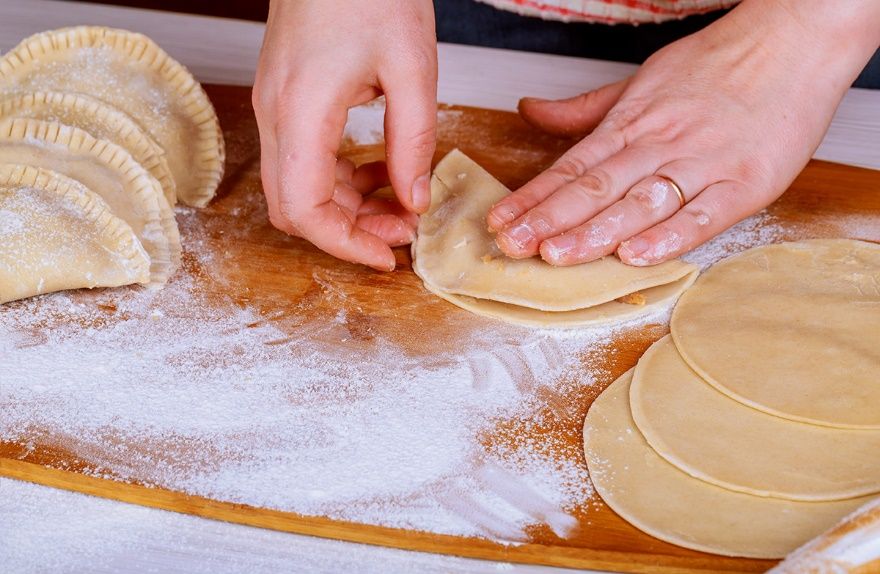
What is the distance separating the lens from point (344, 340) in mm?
1814

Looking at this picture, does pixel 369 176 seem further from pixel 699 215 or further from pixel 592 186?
Answer: pixel 699 215

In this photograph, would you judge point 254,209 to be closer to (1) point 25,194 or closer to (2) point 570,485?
(1) point 25,194

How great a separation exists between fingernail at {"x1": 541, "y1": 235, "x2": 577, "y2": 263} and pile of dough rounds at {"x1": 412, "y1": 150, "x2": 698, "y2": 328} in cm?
5

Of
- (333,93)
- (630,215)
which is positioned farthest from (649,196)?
(333,93)

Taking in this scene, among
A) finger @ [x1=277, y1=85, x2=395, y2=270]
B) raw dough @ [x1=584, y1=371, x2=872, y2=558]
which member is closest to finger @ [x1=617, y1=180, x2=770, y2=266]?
raw dough @ [x1=584, y1=371, x2=872, y2=558]

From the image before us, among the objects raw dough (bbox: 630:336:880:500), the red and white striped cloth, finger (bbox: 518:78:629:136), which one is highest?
the red and white striped cloth

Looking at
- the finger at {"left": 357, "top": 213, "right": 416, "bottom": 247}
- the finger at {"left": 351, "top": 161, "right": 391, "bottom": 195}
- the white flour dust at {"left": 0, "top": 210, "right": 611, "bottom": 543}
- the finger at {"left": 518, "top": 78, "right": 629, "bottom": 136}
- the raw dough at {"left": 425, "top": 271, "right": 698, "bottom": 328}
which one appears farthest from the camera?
the finger at {"left": 518, "top": 78, "right": 629, "bottom": 136}

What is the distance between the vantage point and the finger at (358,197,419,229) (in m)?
2.11

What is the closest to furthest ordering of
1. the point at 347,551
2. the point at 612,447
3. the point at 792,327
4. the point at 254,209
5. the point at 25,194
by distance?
the point at 347,551 → the point at 612,447 → the point at 792,327 → the point at 25,194 → the point at 254,209

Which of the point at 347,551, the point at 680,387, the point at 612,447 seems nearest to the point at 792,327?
the point at 680,387

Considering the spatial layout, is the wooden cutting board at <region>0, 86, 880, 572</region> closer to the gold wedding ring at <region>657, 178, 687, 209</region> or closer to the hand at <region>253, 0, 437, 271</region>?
the hand at <region>253, 0, 437, 271</region>

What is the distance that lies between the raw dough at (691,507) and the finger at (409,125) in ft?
2.08

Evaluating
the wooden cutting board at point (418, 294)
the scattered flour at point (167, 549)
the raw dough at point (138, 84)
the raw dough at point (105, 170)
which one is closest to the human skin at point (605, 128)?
the wooden cutting board at point (418, 294)

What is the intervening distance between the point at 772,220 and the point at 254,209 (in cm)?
121
